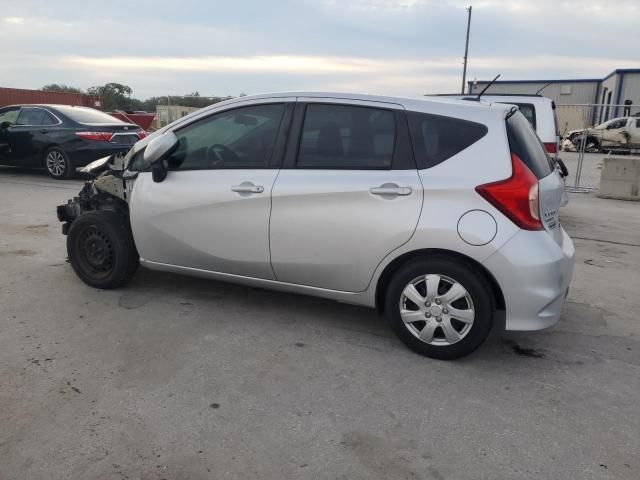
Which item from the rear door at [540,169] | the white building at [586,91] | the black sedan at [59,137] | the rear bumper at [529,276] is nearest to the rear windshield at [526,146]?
the rear door at [540,169]

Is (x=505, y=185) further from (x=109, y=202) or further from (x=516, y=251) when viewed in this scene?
(x=109, y=202)

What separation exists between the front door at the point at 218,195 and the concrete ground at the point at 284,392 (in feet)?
1.57

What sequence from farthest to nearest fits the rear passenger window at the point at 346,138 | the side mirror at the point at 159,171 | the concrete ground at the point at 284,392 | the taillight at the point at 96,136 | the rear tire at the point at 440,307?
1. the taillight at the point at 96,136
2. the side mirror at the point at 159,171
3. the rear passenger window at the point at 346,138
4. the rear tire at the point at 440,307
5. the concrete ground at the point at 284,392

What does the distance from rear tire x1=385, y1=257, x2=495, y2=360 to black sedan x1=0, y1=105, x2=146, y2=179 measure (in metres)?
8.49

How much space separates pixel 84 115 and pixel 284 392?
9871mm

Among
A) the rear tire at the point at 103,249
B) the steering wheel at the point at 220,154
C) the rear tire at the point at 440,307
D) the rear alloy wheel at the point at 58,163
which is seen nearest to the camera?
the rear tire at the point at 440,307

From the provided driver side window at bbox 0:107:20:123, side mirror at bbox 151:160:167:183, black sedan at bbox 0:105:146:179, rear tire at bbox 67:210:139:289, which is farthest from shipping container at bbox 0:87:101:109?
side mirror at bbox 151:160:167:183

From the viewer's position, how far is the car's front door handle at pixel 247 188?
373cm

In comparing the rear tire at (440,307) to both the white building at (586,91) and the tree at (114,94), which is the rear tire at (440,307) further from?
the tree at (114,94)

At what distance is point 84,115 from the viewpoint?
1110 centimetres

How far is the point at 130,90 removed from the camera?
6128 cm

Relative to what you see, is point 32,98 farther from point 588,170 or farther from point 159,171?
point 159,171

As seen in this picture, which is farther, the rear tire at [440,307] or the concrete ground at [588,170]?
the concrete ground at [588,170]

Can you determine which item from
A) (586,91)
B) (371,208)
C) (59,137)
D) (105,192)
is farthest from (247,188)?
(586,91)
